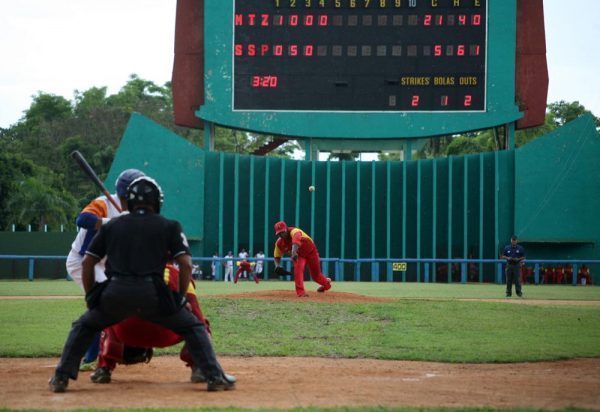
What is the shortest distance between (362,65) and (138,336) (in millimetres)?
29100

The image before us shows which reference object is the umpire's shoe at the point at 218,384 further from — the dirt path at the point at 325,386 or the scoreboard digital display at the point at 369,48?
the scoreboard digital display at the point at 369,48

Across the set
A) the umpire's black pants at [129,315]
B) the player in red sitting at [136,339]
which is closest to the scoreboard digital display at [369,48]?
the player in red sitting at [136,339]

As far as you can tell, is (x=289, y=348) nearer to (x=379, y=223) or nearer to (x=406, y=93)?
(x=406, y=93)

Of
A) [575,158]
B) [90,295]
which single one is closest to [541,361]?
[90,295]

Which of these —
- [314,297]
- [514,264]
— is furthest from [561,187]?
[314,297]

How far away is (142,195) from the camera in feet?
27.2

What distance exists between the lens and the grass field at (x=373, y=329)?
12.5m

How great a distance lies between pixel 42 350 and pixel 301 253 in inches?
375

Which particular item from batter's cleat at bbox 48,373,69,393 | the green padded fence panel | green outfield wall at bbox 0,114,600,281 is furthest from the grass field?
green outfield wall at bbox 0,114,600,281

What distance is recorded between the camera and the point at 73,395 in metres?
8.17

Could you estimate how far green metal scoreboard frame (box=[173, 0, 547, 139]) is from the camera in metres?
36.6

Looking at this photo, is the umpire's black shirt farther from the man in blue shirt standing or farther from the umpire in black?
the man in blue shirt standing

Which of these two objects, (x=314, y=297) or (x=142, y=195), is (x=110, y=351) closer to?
(x=142, y=195)

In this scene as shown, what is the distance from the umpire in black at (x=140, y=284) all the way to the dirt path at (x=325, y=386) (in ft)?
1.05
